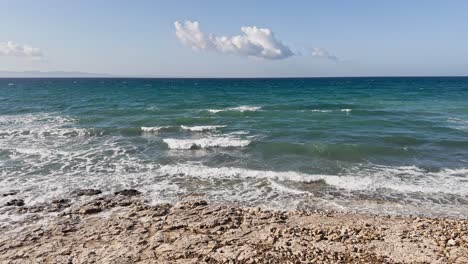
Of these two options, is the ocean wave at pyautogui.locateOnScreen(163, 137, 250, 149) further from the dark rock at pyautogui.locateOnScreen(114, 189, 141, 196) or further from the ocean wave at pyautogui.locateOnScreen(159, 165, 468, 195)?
the dark rock at pyautogui.locateOnScreen(114, 189, 141, 196)

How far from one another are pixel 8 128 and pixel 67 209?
66.0ft

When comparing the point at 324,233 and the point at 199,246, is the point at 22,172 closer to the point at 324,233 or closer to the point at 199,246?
the point at 199,246

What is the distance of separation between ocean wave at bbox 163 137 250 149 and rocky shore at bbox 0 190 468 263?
30.6 feet

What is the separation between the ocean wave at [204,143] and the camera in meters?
20.6

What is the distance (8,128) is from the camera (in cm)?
2659

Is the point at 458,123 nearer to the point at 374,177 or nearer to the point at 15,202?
the point at 374,177

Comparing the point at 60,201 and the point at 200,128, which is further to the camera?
the point at 200,128

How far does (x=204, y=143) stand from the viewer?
68.8ft

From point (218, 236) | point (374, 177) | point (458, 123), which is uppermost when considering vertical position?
point (458, 123)

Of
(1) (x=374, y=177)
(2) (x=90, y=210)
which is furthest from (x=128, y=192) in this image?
(1) (x=374, y=177)

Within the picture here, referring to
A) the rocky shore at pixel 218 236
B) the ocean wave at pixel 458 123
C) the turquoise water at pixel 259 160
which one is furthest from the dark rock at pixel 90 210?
the ocean wave at pixel 458 123

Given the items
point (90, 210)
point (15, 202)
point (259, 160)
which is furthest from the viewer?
point (259, 160)

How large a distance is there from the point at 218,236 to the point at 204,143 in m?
12.3

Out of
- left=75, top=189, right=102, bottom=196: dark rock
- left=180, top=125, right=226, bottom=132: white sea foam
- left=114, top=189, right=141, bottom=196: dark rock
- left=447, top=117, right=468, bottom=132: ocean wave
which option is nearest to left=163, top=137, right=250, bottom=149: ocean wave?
left=180, top=125, right=226, bottom=132: white sea foam
